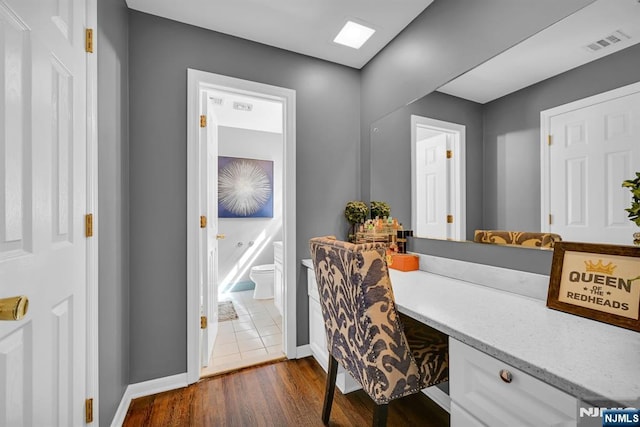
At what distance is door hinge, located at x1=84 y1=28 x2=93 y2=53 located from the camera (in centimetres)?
120

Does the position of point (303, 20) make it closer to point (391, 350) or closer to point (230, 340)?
point (391, 350)

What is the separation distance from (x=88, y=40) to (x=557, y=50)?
2.03 metres

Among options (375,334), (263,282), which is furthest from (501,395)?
(263,282)

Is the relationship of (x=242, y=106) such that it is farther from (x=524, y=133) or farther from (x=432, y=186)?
(x=524, y=133)

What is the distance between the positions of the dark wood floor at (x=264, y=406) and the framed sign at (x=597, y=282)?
1022 millimetres

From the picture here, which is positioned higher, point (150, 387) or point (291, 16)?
point (291, 16)

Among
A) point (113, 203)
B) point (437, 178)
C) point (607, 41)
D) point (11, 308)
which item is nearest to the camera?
point (11, 308)

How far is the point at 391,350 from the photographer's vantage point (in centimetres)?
113

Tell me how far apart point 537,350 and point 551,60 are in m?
1.21

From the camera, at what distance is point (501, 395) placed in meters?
0.79

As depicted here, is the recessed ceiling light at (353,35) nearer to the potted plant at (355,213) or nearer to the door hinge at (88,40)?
the potted plant at (355,213)

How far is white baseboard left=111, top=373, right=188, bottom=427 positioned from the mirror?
1.96 m

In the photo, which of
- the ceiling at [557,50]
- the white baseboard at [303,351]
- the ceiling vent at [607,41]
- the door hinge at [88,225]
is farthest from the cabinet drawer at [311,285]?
the ceiling vent at [607,41]

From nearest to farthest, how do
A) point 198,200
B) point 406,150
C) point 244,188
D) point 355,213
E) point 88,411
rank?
point 88,411 < point 198,200 < point 406,150 < point 355,213 < point 244,188
